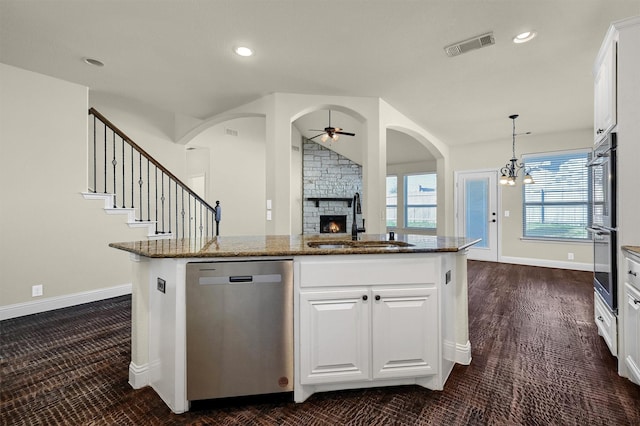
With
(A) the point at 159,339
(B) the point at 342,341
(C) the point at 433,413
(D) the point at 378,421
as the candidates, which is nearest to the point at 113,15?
(A) the point at 159,339

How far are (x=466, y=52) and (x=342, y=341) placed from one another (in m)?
2.90

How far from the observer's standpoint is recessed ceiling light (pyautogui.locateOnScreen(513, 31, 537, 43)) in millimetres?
2719

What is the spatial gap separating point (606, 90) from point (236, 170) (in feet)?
20.0

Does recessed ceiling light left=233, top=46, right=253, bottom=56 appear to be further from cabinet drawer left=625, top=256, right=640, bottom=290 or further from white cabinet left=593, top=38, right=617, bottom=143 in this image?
cabinet drawer left=625, top=256, right=640, bottom=290

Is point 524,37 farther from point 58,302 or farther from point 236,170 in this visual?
point 236,170

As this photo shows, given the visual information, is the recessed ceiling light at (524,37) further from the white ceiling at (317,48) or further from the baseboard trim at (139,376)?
the baseboard trim at (139,376)

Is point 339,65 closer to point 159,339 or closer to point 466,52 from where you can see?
point 466,52

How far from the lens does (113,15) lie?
2.49 metres

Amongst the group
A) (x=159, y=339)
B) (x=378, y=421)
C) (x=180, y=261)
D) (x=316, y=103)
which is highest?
(x=316, y=103)

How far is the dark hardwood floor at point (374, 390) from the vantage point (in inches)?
65.7

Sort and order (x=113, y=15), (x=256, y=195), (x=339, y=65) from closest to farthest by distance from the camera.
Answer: (x=113, y=15)
(x=339, y=65)
(x=256, y=195)

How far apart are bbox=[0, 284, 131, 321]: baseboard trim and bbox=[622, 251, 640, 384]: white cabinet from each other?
496cm

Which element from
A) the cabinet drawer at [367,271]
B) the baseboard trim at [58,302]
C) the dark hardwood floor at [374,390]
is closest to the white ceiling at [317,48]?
the cabinet drawer at [367,271]

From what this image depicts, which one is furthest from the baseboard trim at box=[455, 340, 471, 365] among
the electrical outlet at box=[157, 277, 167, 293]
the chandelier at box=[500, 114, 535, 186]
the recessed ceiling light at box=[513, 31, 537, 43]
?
the chandelier at box=[500, 114, 535, 186]
